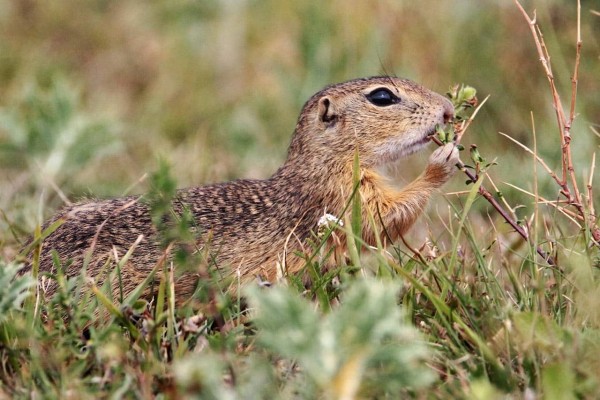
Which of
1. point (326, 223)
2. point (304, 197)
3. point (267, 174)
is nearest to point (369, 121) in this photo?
point (304, 197)

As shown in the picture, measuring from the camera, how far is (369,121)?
4812 millimetres

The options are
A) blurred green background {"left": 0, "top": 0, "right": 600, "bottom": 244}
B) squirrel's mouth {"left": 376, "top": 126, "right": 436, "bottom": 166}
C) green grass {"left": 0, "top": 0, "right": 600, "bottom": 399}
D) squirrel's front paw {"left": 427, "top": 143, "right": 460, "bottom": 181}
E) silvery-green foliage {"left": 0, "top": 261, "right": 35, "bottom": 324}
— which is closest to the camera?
green grass {"left": 0, "top": 0, "right": 600, "bottom": 399}

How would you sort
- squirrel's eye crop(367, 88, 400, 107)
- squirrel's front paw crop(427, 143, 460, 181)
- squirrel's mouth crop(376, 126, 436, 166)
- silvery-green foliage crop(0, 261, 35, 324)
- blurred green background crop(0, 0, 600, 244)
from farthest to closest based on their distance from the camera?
1. blurred green background crop(0, 0, 600, 244)
2. squirrel's eye crop(367, 88, 400, 107)
3. squirrel's mouth crop(376, 126, 436, 166)
4. squirrel's front paw crop(427, 143, 460, 181)
5. silvery-green foliage crop(0, 261, 35, 324)

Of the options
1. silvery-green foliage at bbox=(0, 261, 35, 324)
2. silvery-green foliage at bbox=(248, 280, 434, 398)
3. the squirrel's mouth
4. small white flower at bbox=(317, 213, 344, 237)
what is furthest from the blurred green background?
silvery-green foliage at bbox=(248, 280, 434, 398)

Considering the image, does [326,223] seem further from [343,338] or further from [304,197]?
[343,338]

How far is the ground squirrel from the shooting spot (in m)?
4.30

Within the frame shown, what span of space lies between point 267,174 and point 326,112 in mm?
1637

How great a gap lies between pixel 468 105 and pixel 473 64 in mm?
3629

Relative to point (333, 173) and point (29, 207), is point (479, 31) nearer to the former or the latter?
point (333, 173)

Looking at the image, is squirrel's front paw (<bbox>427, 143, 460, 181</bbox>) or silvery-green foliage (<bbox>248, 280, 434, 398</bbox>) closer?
silvery-green foliage (<bbox>248, 280, 434, 398</bbox>)

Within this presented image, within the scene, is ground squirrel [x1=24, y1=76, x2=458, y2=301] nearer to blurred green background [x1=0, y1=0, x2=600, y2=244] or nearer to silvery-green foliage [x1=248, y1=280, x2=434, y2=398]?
blurred green background [x1=0, y1=0, x2=600, y2=244]

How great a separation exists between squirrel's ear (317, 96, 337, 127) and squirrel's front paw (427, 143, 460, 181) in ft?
2.18

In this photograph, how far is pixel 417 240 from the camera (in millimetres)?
5223

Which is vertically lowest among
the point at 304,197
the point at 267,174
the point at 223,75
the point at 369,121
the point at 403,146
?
the point at 267,174
